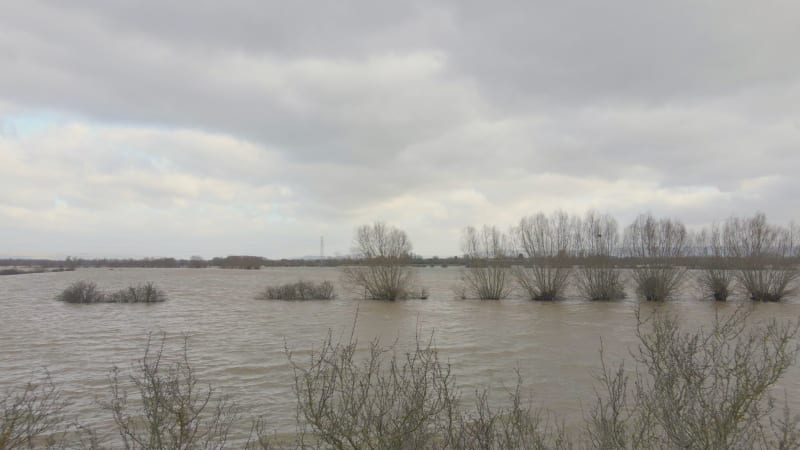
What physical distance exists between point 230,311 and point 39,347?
44.2 ft

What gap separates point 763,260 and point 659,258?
782 centimetres

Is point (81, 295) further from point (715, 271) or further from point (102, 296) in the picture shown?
point (715, 271)

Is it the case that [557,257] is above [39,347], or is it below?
above

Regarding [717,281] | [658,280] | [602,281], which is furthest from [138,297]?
[717,281]

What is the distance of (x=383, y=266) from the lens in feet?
127

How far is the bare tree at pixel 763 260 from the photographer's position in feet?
112

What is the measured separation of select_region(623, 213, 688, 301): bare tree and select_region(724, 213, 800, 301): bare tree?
4.59m

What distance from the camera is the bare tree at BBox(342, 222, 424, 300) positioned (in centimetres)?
3884

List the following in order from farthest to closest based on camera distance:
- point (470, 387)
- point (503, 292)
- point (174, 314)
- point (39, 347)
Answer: point (503, 292) < point (174, 314) < point (39, 347) < point (470, 387)

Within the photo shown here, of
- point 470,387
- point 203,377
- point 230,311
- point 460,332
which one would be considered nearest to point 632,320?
point 460,332

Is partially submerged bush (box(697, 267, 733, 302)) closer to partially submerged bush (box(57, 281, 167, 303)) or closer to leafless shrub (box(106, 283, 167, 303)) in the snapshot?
leafless shrub (box(106, 283, 167, 303))

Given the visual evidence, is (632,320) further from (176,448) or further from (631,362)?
(176,448)

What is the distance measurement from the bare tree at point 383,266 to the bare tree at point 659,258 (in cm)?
1752

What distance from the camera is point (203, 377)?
1389 cm
